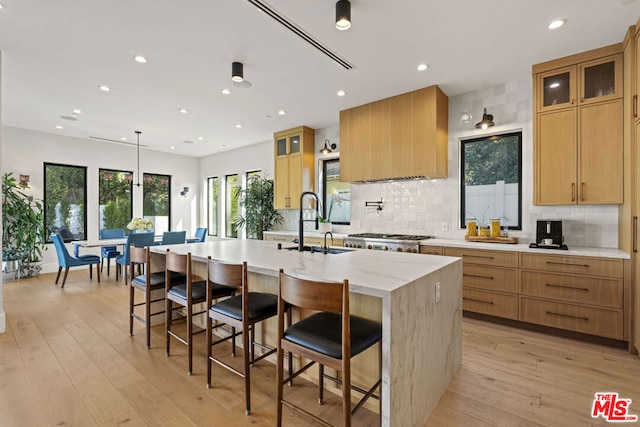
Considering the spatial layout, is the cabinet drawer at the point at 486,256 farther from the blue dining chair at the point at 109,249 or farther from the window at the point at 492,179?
the blue dining chair at the point at 109,249

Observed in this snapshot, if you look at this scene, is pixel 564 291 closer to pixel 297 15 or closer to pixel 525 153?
pixel 525 153

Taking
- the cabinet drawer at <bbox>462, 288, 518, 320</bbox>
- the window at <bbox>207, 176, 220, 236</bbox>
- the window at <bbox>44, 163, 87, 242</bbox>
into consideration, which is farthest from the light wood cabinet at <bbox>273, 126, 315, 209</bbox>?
the window at <bbox>44, 163, 87, 242</bbox>

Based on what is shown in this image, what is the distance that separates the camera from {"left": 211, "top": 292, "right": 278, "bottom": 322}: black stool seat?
6.56ft

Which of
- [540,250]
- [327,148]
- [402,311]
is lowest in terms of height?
[402,311]

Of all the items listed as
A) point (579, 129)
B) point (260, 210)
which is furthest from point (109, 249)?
point (579, 129)

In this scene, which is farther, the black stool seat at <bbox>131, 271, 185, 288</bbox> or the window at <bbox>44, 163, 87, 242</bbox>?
the window at <bbox>44, 163, 87, 242</bbox>

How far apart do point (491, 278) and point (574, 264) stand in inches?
29.2

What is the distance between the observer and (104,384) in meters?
2.18

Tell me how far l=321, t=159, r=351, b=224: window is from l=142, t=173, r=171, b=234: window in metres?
4.84

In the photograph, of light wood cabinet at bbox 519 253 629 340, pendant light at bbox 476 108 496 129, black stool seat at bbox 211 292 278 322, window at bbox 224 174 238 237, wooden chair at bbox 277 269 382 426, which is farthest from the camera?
window at bbox 224 174 238 237

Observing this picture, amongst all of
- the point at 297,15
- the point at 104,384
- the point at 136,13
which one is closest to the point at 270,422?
the point at 104,384

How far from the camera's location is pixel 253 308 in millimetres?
2031

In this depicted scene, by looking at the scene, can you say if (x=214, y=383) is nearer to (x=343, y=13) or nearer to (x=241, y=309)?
(x=241, y=309)

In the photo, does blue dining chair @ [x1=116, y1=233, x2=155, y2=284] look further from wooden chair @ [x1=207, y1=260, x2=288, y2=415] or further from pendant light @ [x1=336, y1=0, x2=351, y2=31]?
pendant light @ [x1=336, y1=0, x2=351, y2=31]
